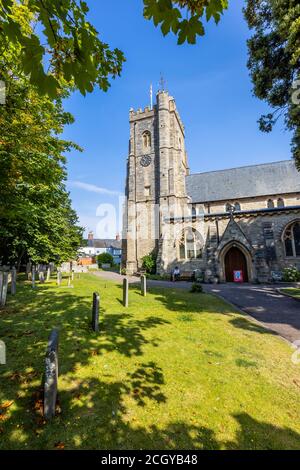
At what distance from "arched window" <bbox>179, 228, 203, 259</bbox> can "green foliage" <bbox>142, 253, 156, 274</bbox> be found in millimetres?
4366

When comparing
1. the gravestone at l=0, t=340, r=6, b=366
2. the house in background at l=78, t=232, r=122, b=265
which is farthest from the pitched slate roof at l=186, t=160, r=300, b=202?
the house in background at l=78, t=232, r=122, b=265

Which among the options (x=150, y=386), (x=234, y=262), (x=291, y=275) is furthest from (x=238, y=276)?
(x=150, y=386)

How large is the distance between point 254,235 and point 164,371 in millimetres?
20780

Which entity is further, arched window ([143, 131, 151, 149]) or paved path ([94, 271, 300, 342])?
arched window ([143, 131, 151, 149])

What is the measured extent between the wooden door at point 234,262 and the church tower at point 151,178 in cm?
972

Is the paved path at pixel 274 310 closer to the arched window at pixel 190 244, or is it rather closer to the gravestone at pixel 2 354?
the gravestone at pixel 2 354

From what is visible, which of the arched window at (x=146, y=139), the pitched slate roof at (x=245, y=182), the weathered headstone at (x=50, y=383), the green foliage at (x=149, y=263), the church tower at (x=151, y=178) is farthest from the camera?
the arched window at (x=146, y=139)

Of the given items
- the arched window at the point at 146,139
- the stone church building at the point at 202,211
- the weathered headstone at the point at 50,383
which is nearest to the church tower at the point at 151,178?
the arched window at the point at 146,139

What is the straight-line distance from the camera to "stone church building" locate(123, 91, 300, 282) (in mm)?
21984

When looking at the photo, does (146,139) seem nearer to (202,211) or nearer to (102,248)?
(202,211)

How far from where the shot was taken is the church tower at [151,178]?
100ft

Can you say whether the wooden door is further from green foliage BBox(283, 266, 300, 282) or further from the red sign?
green foliage BBox(283, 266, 300, 282)

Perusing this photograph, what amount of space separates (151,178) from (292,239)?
19267 millimetres
